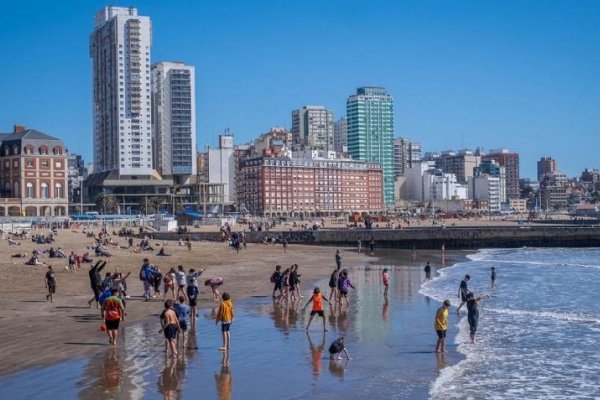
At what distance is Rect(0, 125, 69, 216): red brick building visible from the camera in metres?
102

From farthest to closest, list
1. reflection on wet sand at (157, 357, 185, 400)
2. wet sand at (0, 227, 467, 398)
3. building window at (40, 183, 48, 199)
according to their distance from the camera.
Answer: building window at (40, 183, 48, 199), wet sand at (0, 227, 467, 398), reflection on wet sand at (157, 357, 185, 400)

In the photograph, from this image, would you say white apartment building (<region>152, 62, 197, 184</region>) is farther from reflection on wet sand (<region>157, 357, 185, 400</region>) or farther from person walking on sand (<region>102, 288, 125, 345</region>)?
reflection on wet sand (<region>157, 357, 185, 400</region>)

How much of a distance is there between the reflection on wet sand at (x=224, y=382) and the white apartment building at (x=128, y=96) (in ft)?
463

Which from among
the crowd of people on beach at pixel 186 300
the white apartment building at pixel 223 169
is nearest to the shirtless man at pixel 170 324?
the crowd of people on beach at pixel 186 300

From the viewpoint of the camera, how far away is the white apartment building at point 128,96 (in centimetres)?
15325

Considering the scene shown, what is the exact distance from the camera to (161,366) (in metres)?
15.2

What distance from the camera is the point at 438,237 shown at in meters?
75.3

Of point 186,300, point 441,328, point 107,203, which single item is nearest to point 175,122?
point 107,203

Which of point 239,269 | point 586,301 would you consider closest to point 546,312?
point 586,301

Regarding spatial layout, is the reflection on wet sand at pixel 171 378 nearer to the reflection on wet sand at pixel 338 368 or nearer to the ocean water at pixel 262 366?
the ocean water at pixel 262 366

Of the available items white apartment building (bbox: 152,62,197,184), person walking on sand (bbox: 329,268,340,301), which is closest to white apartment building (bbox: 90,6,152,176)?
white apartment building (bbox: 152,62,197,184)

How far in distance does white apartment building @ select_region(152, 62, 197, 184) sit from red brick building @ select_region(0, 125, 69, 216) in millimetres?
59089

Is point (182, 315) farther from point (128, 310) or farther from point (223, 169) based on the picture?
point (223, 169)

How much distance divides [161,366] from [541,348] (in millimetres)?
9406
